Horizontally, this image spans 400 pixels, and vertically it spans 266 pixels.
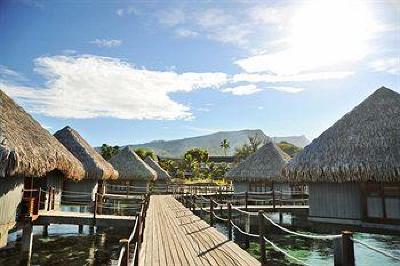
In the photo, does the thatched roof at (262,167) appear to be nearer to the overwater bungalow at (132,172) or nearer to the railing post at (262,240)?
the overwater bungalow at (132,172)

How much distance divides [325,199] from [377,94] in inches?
254

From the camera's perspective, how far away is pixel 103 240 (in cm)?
1958

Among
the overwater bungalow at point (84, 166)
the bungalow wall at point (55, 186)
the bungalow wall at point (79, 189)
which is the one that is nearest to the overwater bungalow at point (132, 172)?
the overwater bungalow at point (84, 166)

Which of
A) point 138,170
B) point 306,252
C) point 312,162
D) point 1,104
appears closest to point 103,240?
point 1,104

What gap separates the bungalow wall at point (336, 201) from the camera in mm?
16219

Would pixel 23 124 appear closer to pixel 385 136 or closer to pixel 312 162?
pixel 312 162

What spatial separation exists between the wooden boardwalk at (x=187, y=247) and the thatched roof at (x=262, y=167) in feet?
47.7

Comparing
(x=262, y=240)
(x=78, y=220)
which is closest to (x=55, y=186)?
(x=78, y=220)

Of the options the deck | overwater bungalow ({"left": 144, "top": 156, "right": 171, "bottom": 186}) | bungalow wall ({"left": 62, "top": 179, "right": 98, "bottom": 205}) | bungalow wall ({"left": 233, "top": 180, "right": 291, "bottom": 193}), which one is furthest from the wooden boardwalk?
overwater bungalow ({"left": 144, "top": 156, "right": 171, "bottom": 186})

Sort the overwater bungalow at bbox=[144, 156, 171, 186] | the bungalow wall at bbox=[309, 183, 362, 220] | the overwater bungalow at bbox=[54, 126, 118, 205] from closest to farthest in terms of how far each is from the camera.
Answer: the bungalow wall at bbox=[309, 183, 362, 220] < the overwater bungalow at bbox=[54, 126, 118, 205] < the overwater bungalow at bbox=[144, 156, 171, 186]

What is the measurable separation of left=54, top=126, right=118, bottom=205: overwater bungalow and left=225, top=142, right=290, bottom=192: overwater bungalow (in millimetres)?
10699

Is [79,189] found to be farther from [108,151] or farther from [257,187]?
[108,151]

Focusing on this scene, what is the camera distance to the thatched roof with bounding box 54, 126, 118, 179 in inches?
958

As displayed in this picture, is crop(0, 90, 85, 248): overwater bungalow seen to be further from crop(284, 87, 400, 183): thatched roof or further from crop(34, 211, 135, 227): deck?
crop(284, 87, 400, 183): thatched roof
